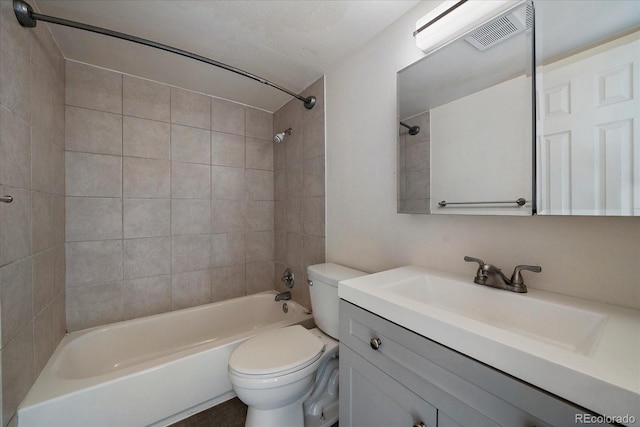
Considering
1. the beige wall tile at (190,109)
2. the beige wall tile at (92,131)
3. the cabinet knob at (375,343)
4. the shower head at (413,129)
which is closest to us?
the cabinet knob at (375,343)

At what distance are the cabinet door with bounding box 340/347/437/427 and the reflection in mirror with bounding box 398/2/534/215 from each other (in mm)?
713

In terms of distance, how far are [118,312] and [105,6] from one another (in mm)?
1880

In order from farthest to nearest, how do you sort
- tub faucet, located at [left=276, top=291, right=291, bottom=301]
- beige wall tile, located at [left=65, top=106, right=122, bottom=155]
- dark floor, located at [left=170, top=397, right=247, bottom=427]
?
tub faucet, located at [left=276, top=291, right=291, bottom=301] → beige wall tile, located at [left=65, top=106, right=122, bottom=155] → dark floor, located at [left=170, top=397, right=247, bottom=427]

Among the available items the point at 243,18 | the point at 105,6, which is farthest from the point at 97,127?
the point at 243,18

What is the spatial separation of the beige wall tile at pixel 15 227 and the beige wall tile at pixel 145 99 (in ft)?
3.19

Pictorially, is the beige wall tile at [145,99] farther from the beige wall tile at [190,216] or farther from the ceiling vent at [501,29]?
the ceiling vent at [501,29]

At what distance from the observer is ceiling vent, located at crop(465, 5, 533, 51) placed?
0.85 m

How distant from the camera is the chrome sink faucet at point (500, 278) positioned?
2.69ft

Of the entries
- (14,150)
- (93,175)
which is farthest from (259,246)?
(14,150)

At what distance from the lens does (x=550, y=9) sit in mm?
799

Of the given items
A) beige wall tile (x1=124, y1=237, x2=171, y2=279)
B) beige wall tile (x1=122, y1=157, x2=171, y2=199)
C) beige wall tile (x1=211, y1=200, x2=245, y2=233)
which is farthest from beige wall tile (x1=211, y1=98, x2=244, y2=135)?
beige wall tile (x1=124, y1=237, x2=171, y2=279)

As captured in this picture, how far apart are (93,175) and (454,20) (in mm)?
2284

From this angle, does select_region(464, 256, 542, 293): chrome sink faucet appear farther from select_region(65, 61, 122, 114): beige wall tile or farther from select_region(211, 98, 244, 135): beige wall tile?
select_region(65, 61, 122, 114): beige wall tile

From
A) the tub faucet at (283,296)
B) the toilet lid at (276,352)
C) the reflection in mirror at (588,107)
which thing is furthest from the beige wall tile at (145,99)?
the reflection in mirror at (588,107)
